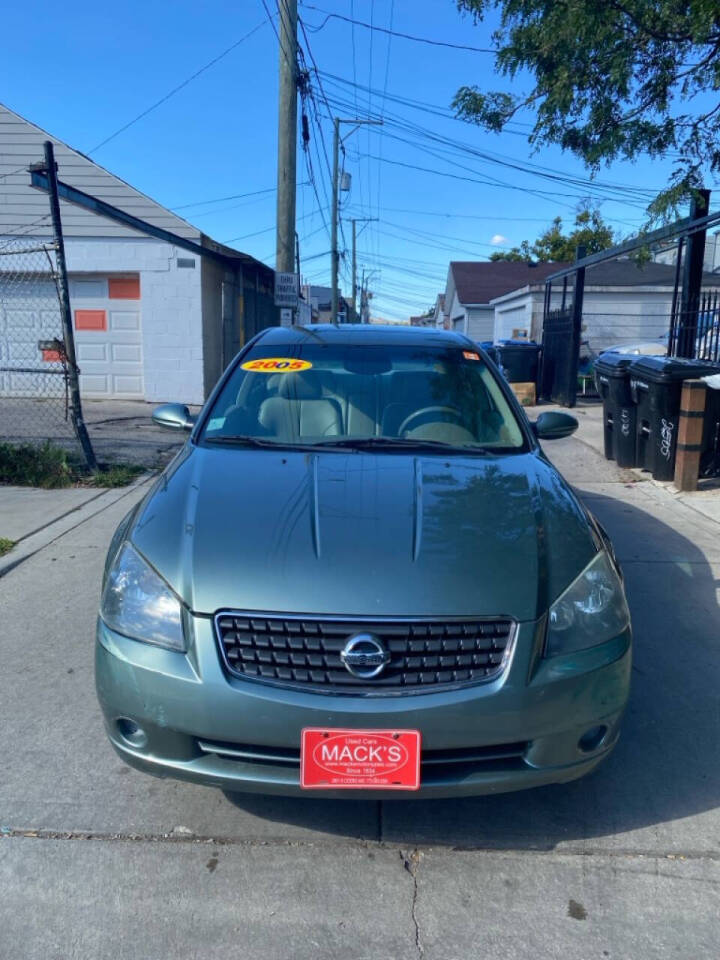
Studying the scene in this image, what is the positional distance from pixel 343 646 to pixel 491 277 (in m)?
34.3

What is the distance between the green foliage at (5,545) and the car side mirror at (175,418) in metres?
1.83

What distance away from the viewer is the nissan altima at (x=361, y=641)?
2295 millimetres

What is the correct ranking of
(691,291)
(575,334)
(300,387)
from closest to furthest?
(300,387) < (691,291) < (575,334)

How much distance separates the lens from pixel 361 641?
2.32 meters

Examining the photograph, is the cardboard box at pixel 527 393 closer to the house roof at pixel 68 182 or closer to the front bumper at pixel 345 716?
the house roof at pixel 68 182

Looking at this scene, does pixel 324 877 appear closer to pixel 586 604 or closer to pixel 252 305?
pixel 586 604

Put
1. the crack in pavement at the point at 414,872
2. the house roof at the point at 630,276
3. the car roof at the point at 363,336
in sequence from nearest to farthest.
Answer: the crack in pavement at the point at 414,872, the car roof at the point at 363,336, the house roof at the point at 630,276

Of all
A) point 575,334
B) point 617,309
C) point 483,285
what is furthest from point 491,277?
point 575,334

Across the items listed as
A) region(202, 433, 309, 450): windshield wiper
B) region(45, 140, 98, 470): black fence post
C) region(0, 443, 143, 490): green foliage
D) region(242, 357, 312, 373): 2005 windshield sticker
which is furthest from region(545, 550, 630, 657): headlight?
region(45, 140, 98, 470): black fence post

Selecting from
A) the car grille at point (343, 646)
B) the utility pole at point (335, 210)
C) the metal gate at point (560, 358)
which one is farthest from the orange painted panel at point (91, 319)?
the utility pole at point (335, 210)

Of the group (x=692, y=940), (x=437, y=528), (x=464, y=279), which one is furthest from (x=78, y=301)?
(x=464, y=279)

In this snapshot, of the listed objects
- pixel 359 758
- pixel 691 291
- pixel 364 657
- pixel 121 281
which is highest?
pixel 121 281

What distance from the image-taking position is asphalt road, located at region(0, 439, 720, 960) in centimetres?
225

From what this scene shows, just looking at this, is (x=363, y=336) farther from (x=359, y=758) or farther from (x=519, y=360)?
(x=519, y=360)
